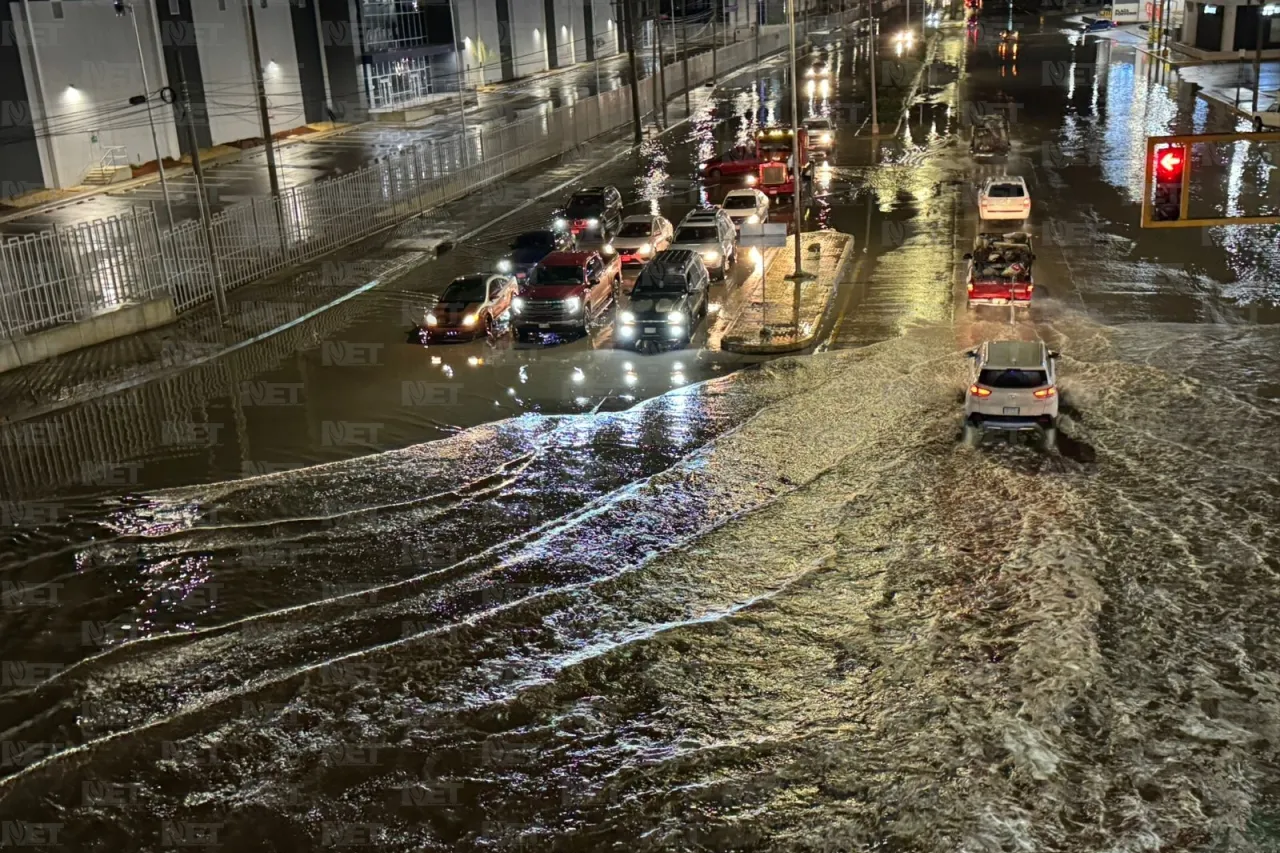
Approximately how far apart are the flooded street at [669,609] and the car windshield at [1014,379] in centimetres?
101

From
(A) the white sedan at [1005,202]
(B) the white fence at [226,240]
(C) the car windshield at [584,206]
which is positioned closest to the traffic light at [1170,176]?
(A) the white sedan at [1005,202]

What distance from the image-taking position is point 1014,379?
17906mm

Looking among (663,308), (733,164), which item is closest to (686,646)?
(663,308)

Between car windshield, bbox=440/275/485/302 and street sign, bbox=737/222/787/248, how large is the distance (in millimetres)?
6058

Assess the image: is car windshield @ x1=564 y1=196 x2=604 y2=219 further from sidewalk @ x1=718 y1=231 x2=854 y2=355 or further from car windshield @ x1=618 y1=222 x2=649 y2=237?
sidewalk @ x1=718 y1=231 x2=854 y2=355

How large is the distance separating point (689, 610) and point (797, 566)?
1.71 m

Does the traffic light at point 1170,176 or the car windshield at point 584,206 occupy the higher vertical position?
the traffic light at point 1170,176

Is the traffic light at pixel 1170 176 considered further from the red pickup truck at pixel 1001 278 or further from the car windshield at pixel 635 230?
the car windshield at pixel 635 230

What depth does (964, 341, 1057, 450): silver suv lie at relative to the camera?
58.0 feet

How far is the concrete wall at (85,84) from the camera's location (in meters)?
43.4

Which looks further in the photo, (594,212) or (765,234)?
(594,212)

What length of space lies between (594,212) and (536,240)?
5.56 metres

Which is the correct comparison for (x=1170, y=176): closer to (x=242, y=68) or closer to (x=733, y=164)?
(x=733, y=164)

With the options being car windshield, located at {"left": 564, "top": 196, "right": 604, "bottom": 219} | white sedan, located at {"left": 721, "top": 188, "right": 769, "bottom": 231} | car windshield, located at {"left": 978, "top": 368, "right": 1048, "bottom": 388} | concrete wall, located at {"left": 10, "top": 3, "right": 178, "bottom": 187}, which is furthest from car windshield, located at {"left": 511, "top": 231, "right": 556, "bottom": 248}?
concrete wall, located at {"left": 10, "top": 3, "right": 178, "bottom": 187}
